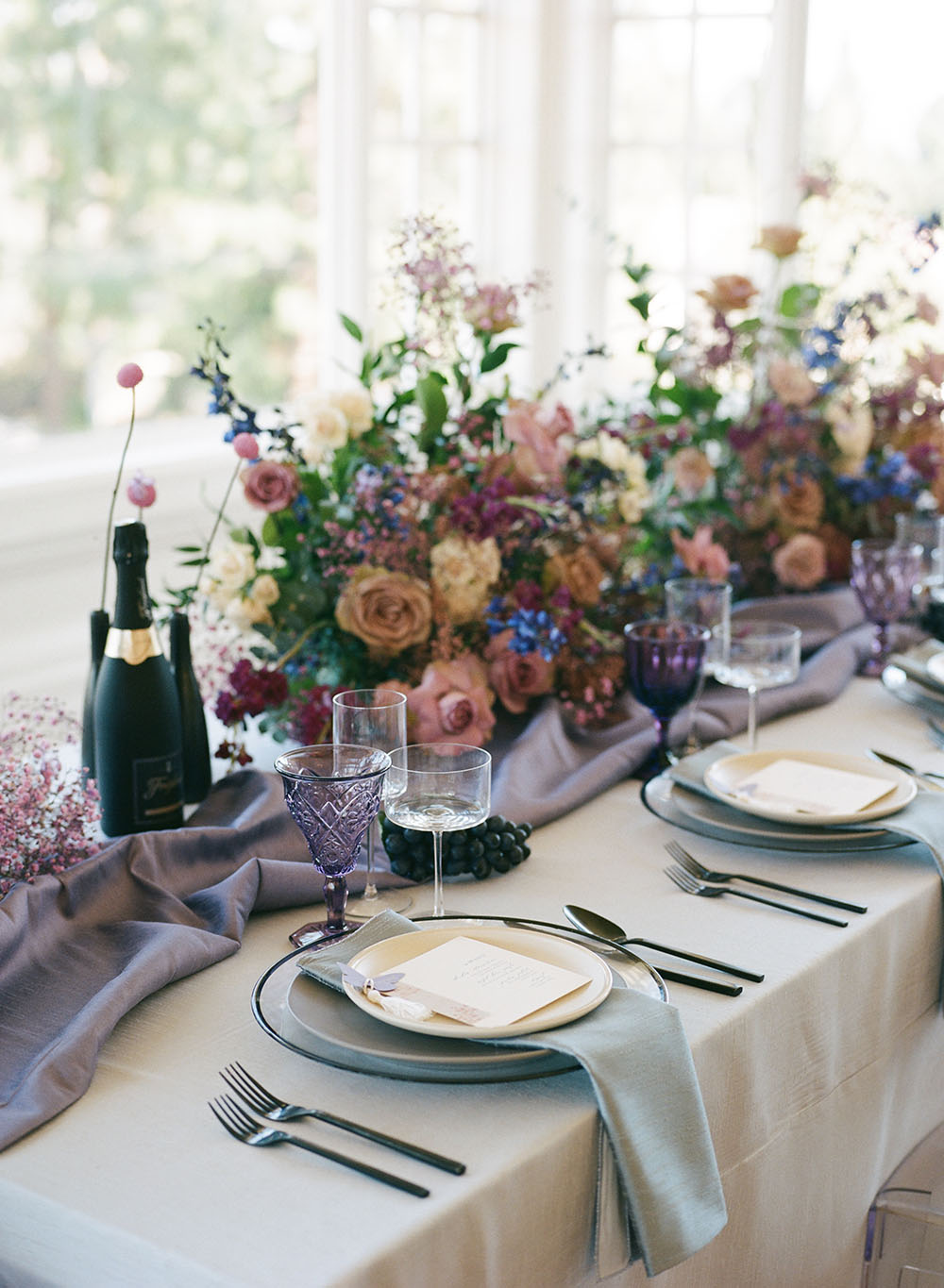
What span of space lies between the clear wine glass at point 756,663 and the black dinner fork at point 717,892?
0.38 m

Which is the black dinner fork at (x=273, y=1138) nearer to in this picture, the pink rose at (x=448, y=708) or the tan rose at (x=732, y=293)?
the pink rose at (x=448, y=708)

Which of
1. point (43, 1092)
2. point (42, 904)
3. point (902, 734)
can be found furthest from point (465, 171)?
point (43, 1092)

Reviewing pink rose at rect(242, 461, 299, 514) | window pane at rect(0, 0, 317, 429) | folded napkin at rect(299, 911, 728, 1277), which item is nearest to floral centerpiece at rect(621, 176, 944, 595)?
pink rose at rect(242, 461, 299, 514)

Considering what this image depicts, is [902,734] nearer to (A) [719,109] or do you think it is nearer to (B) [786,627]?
(B) [786,627]

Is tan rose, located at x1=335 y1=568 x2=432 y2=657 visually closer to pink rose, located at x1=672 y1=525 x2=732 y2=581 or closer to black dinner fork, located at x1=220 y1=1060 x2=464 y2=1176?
pink rose, located at x1=672 y1=525 x2=732 y2=581

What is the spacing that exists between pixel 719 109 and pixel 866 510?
180 centimetres

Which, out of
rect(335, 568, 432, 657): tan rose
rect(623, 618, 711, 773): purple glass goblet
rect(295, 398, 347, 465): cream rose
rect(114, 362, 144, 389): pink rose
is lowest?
rect(623, 618, 711, 773): purple glass goblet

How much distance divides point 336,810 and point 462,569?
1.94 ft

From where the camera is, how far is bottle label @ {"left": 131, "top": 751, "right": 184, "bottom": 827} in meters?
1.43

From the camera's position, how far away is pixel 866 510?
2.45 m

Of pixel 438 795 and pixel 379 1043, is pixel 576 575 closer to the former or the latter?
pixel 438 795

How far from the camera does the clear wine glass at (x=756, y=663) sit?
5.68ft

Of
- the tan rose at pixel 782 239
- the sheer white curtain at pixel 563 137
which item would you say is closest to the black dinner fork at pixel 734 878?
the tan rose at pixel 782 239

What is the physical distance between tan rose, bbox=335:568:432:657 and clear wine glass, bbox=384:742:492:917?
38cm
